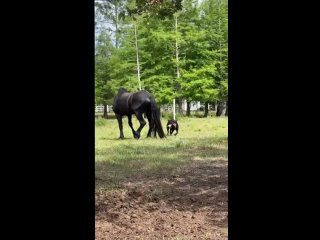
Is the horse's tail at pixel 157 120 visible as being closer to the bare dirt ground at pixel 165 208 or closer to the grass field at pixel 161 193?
the grass field at pixel 161 193

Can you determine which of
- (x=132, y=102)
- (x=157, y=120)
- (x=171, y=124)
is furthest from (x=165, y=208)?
(x=171, y=124)

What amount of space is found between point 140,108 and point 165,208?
7620mm

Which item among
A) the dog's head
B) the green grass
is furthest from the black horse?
the dog's head

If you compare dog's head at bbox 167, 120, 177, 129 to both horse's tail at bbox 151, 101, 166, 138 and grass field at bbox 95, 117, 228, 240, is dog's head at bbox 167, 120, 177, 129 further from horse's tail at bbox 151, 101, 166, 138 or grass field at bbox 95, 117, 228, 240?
grass field at bbox 95, 117, 228, 240

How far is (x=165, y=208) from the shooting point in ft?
16.7

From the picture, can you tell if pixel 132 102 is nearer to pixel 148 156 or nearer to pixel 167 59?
pixel 148 156

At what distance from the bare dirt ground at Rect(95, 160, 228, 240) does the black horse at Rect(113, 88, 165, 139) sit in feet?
16.7
